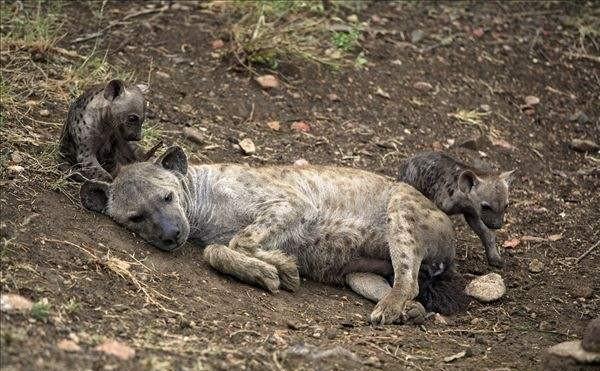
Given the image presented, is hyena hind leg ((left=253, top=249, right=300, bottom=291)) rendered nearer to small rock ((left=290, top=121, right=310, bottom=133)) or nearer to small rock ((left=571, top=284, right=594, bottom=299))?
small rock ((left=571, top=284, right=594, bottom=299))

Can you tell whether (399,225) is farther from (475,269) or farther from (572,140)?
(572,140)

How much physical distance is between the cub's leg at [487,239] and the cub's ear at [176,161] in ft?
6.26

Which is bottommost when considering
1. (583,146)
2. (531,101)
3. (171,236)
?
(583,146)

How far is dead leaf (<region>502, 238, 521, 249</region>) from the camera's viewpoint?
6.24 m

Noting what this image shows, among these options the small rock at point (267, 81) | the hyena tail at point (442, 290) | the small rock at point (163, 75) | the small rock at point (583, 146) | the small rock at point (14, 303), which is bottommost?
the small rock at point (583, 146)

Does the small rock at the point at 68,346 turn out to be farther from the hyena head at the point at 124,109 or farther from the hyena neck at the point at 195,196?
the hyena head at the point at 124,109

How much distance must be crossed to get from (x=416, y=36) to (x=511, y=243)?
8.81 ft

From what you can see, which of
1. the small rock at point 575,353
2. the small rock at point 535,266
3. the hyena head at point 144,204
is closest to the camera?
the small rock at point 575,353

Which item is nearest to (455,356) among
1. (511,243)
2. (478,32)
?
(511,243)

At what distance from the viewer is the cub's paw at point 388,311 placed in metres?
4.95

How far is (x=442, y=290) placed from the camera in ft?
17.8

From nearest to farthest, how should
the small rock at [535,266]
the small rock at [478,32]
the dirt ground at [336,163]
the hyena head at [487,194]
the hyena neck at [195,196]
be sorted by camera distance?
the dirt ground at [336,163], the hyena neck at [195,196], the small rock at [535,266], the hyena head at [487,194], the small rock at [478,32]

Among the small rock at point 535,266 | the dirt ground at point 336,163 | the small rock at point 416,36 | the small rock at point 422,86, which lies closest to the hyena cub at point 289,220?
the dirt ground at point 336,163

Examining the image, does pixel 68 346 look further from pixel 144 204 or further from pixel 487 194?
pixel 487 194
